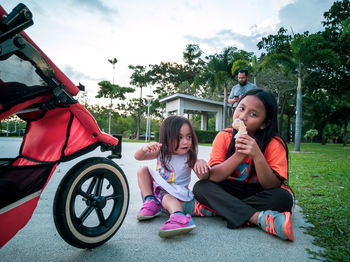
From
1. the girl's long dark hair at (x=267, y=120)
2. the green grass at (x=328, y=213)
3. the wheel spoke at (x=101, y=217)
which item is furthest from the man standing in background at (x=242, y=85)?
the wheel spoke at (x=101, y=217)

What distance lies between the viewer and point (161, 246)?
1554 millimetres

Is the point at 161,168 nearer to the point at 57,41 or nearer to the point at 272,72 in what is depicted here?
the point at 57,41

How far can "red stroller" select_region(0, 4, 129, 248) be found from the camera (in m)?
1.11

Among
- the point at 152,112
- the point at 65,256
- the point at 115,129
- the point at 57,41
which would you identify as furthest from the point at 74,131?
the point at 115,129

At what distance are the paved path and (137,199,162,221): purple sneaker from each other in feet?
0.18

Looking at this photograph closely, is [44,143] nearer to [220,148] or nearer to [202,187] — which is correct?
[202,187]

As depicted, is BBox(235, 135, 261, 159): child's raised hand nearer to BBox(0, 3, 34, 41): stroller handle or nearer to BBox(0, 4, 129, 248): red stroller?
BBox(0, 4, 129, 248): red stroller

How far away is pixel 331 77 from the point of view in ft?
57.9

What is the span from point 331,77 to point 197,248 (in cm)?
2014

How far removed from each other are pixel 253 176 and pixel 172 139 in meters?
0.77

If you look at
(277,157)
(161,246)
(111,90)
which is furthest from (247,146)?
(111,90)

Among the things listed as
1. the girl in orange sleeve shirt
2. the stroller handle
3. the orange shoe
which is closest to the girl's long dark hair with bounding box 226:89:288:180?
the girl in orange sleeve shirt

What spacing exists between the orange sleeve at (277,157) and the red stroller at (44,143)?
117cm

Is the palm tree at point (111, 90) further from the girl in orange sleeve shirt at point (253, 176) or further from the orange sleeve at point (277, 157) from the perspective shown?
the orange sleeve at point (277, 157)
